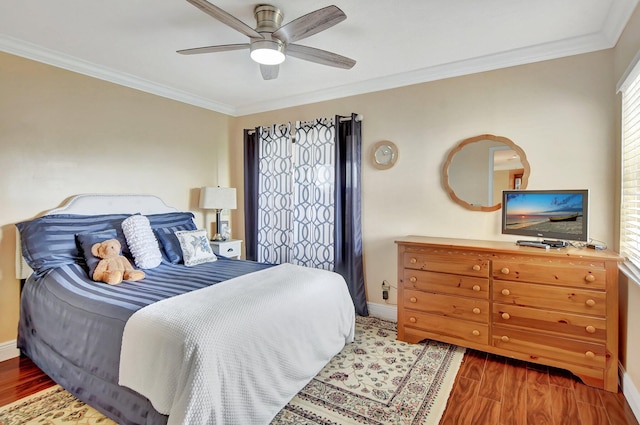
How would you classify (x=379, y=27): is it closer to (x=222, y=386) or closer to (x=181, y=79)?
(x=181, y=79)

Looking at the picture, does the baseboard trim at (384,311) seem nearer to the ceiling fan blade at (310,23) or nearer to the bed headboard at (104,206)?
the bed headboard at (104,206)

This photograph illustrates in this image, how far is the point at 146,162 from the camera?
3.48 metres

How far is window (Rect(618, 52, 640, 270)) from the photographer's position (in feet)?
6.37

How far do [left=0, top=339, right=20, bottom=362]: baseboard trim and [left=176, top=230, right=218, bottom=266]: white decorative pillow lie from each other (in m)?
1.43

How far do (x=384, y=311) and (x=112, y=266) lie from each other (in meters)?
2.54

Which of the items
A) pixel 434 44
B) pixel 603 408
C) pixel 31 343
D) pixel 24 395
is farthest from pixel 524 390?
pixel 31 343

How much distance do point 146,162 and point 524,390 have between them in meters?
3.89

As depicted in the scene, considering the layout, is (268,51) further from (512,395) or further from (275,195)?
(512,395)

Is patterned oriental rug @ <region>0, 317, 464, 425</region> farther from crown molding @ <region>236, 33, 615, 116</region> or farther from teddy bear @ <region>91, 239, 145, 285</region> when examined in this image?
crown molding @ <region>236, 33, 615, 116</region>

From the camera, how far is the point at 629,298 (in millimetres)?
2068

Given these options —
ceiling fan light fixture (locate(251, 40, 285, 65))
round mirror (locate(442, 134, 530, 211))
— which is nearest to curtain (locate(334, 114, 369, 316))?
round mirror (locate(442, 134, 530, 211))

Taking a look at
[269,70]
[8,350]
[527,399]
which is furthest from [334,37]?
[8,350]

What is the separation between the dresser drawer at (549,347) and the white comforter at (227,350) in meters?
1.38

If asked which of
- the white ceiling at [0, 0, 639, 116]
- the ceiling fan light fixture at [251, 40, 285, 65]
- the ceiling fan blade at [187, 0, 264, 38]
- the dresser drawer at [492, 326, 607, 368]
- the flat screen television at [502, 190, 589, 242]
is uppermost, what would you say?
the white ceiling at [0, 0, 639, 116]
